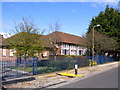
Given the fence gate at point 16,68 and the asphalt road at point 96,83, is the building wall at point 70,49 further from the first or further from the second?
the asphalt road at point 96,83

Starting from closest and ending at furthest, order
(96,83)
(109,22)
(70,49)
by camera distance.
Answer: (96,83) → (109,22) → (70,49)

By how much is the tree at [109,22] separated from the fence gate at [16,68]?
2666cm

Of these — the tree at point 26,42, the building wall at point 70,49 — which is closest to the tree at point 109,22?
the building wall at point 70,49

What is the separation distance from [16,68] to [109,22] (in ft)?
101

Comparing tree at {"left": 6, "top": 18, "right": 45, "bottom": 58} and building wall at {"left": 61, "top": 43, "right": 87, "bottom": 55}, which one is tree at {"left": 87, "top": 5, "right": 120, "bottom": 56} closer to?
building wall at {"left": 61, "top": 43, "right": 87, "bottom": 55}

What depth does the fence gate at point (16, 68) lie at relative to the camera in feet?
35.2

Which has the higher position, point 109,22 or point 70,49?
point 109,22

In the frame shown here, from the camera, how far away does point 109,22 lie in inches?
1499

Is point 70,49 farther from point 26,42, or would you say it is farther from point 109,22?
point 26,42

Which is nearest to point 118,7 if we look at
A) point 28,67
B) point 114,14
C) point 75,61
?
point 114,14

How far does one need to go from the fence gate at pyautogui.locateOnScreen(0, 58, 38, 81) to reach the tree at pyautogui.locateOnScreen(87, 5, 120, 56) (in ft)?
87.5

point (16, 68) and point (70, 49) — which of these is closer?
point (16, 68)

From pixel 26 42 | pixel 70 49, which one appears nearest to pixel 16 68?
pixel 26 42

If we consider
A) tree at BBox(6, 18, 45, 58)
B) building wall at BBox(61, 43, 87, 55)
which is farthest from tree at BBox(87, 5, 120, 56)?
tree at BBox(6, 18, 45, 58)
